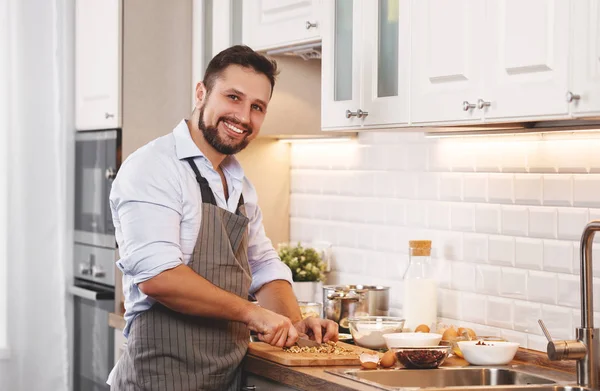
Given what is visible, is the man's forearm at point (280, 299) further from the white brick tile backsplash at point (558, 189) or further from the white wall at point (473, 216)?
the white brick tile backsplash at point (558, 189)

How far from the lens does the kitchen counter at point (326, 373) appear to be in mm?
2424

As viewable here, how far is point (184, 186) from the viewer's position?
268cm

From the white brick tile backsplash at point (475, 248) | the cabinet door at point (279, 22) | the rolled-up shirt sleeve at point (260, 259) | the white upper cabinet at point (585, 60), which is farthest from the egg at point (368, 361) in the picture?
the cabinet door at point (279, 22)

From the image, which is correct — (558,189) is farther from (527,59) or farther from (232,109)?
(232,109)

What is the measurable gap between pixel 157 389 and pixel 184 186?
0.57m

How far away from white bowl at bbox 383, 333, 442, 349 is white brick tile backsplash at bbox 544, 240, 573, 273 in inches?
15.6

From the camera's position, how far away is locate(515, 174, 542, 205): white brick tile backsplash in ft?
9.35

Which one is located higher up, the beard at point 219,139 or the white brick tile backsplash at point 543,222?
the beard at point 219,139

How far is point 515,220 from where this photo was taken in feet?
9.62

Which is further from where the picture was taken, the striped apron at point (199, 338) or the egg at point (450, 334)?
the egg at point (450, 334)

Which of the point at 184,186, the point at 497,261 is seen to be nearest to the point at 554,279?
the point at 497,261

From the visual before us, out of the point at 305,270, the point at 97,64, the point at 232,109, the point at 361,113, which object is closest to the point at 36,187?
the point at 97,64

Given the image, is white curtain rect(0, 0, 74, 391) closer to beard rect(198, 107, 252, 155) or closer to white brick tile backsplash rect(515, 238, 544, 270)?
beard rect(198, 107, 252, 155)

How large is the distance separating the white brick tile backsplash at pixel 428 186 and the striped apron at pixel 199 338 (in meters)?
0.84
